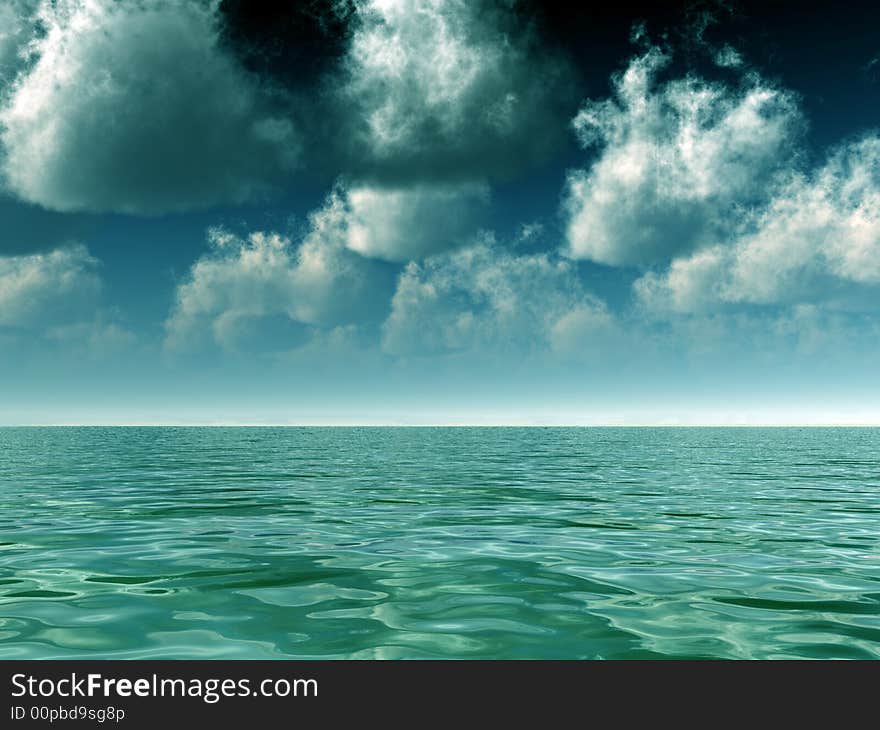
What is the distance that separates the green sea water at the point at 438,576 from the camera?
333 inches

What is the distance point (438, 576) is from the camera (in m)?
12.0

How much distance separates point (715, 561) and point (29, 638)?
11.5 metres

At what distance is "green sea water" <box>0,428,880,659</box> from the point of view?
8461 millimetres

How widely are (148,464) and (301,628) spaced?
3963 centimetres

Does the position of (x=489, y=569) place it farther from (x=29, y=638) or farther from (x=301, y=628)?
(x=29, y=638)

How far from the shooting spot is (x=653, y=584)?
37.8 feet
